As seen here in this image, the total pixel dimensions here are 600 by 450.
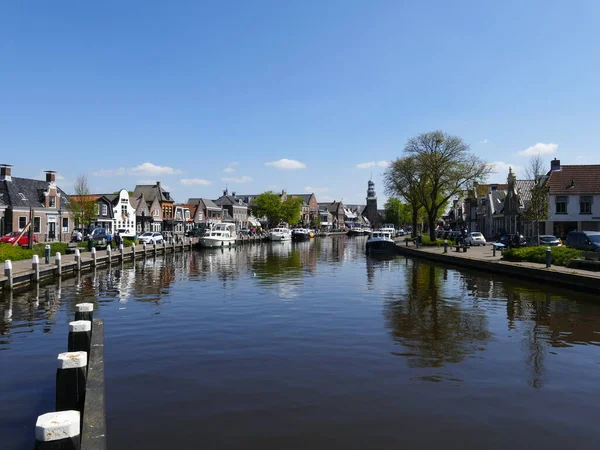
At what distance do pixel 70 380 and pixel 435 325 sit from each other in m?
12.0

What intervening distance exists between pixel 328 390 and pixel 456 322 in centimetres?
821

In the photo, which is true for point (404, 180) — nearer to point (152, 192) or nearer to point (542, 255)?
point (542, 255)

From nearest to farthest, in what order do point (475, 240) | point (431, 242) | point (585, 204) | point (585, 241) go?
point (585, 241)
point (585, 204)
point (431, 242)
point (475, 240)

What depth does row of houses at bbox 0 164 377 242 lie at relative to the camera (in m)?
51.9

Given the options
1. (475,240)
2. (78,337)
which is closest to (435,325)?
(78,337)

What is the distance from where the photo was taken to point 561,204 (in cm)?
5688

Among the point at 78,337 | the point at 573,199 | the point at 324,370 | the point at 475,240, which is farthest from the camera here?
the point at 475,240

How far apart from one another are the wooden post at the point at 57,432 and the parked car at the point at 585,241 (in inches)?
1371

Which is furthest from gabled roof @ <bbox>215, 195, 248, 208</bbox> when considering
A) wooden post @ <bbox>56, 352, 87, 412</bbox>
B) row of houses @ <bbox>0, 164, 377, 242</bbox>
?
wooden post @ <bbox>56, 352, 87, 412</bbox>

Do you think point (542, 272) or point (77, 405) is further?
point (542, 272)

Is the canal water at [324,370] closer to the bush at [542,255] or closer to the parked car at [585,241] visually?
the bush at [542,255]

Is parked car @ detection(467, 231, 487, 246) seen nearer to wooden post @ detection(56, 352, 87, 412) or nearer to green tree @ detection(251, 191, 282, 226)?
wooden post @ detection(56, 352, 87, 412)

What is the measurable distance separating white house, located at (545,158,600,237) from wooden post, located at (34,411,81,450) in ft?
197

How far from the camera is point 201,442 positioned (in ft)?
23.6
